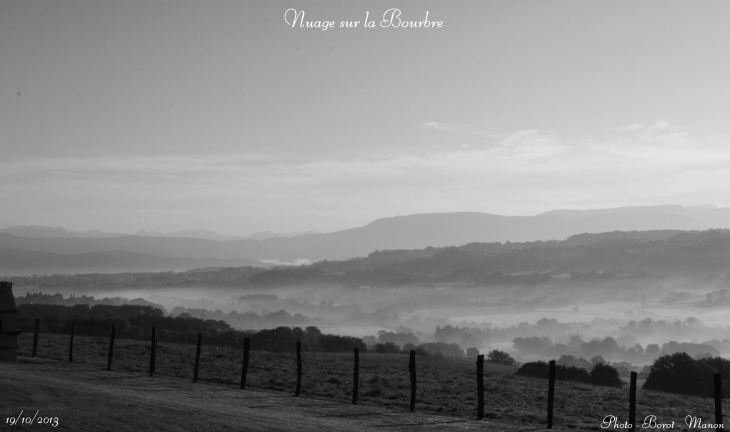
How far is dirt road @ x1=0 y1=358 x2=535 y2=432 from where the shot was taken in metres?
15.3

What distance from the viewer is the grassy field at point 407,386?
20453mm

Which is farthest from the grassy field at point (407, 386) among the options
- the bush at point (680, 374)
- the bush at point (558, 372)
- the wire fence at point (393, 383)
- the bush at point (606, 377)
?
the bush at point (680, 374)

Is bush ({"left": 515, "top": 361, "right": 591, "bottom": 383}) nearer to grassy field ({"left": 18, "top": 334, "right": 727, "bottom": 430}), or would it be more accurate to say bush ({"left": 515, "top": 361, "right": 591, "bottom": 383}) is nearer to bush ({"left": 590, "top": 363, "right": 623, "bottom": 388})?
bush ({"left": 590, "top": 363, "right": 623, "bottom": 388})

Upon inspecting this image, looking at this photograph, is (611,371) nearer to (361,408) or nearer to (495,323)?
(361,408)

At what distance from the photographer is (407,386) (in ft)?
84.1

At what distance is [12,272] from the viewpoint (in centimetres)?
19350

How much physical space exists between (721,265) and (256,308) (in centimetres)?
13550

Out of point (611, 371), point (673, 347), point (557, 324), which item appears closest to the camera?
point (611, 371)

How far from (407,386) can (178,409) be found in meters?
10.5

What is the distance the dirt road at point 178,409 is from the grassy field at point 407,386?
176 centimetres

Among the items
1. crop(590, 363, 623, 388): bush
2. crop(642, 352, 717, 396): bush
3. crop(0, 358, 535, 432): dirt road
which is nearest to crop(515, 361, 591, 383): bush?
crop(590, 363, 623, 388): bush

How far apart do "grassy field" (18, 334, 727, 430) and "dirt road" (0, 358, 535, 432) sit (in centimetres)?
176

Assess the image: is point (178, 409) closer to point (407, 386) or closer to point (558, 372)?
point (407, 386)

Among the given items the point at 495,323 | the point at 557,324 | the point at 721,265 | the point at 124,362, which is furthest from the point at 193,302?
the point at 124,362
